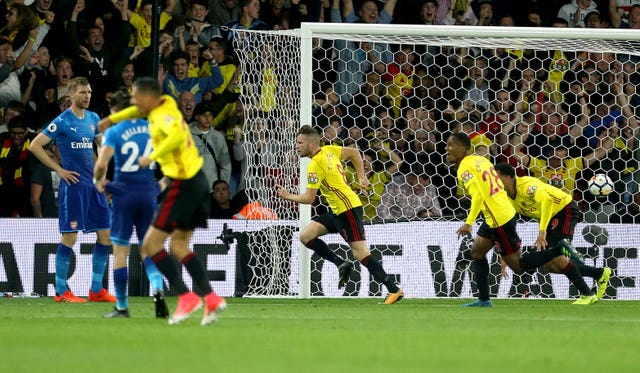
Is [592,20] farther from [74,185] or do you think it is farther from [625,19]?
[74,185]

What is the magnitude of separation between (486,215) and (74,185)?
14.8 ft

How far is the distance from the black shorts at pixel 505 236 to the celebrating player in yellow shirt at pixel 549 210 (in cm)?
45

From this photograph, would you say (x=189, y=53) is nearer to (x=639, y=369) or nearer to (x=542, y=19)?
(x=542, y=19)

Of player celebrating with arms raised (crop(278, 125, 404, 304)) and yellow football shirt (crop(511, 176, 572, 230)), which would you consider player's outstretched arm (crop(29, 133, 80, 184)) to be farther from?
yellow football shirt (crop(511, 176, 572, 230))

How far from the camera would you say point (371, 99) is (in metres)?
16.4

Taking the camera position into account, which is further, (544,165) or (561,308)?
(544,165)

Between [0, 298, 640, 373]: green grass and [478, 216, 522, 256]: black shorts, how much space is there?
1457 millimetres

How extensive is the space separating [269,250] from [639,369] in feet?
29.8

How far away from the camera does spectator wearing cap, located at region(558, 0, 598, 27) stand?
18656 millimetres

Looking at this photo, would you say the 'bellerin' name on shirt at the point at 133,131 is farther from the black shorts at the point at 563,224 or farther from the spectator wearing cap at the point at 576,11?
the spectator wearing cap at the point at 576,11

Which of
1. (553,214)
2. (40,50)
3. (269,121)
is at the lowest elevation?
(553,214)

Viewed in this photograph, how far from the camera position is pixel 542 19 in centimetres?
1891

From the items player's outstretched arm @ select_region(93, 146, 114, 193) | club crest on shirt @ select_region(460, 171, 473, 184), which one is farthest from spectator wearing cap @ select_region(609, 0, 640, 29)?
player's outstretched arm @ select_region(93, 146, 114, 193)

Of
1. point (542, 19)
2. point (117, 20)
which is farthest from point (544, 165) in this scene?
point (117, 20)
